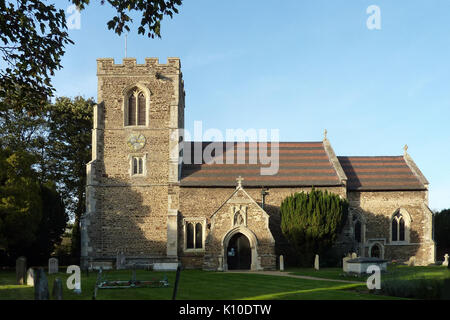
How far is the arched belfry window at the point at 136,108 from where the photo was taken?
31.0 meters

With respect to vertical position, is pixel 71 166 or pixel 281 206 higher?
pixel 71 166

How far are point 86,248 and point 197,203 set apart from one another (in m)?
7.72

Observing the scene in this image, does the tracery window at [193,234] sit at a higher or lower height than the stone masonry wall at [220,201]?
lower

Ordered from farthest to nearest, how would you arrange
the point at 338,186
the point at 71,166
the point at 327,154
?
1. the point at 71,166
2. the point at 327,154
3. the point at 338,186

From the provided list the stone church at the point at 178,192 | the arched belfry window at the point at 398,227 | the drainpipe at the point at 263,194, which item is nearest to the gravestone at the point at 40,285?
the stone church at the point at 178,192

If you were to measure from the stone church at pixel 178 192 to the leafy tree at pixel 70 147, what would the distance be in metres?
10.9

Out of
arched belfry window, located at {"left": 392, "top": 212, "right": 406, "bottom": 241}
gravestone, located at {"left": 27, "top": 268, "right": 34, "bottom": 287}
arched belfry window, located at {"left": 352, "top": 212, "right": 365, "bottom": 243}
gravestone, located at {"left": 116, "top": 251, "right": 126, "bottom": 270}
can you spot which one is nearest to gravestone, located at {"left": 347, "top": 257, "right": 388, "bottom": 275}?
arched belfry window, located at {"left": 352, "top": 212, "right": 365, "bottom": 243}

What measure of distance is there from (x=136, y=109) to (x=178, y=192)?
21.5 feet

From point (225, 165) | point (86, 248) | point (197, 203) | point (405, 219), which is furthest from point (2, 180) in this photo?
point (405, 219)

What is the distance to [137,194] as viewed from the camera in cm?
3005

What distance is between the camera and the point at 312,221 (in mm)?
27797

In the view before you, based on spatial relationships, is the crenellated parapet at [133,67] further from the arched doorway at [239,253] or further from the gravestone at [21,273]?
the gravestone at [21,273]
